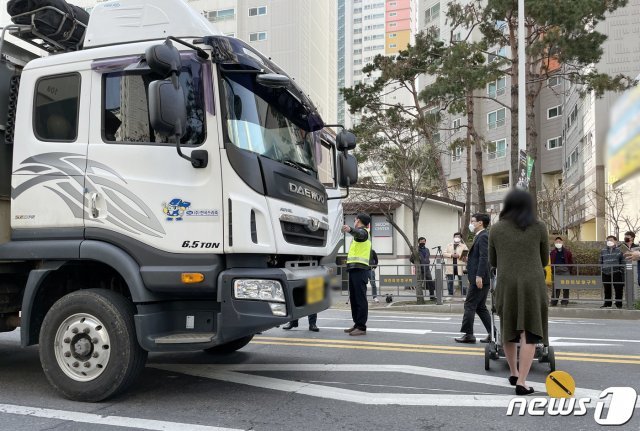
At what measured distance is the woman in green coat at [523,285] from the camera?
4738mm

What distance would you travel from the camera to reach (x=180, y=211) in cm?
458

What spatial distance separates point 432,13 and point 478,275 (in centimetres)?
6339

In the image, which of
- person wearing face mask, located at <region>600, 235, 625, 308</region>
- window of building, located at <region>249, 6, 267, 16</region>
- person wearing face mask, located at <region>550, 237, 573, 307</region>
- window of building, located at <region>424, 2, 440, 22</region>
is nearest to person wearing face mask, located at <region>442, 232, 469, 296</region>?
person wearing face mask, located at <region>550, 237, 573, 307</region>

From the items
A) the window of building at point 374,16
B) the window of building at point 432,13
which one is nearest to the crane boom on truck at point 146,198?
the window of building at point 432,13

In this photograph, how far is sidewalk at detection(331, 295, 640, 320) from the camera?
12.6 m

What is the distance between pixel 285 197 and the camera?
4891 millimetres

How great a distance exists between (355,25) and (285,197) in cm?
16328

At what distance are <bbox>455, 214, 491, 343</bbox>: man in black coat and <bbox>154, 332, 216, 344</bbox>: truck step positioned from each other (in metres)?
3.50

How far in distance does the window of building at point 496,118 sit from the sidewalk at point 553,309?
40967mm

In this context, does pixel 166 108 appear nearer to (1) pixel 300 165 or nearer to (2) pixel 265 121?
(2) pixel 265 121

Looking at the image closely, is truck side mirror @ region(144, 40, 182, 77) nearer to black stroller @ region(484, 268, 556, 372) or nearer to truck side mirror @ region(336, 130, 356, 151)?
truck side mirror @ region(336, 130, 356, 151)

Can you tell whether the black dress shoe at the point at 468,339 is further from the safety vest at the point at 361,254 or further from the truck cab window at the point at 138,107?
the truck cab window at the point at 138,107

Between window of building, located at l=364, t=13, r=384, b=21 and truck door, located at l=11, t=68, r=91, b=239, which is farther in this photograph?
window of building, located at l=364, t=13, r=384, b=21

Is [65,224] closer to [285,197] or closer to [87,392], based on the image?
[87,392]
